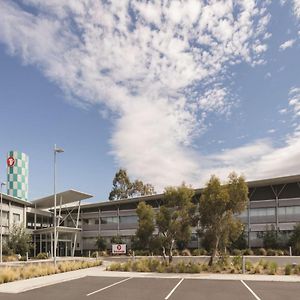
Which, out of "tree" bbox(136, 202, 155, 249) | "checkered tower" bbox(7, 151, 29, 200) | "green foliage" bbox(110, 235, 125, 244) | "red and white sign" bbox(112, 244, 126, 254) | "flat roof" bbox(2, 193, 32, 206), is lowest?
"red and white sign" bbox(112, 244, 126, 254)

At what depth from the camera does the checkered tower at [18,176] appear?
283 ft

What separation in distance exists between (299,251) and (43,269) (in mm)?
31327

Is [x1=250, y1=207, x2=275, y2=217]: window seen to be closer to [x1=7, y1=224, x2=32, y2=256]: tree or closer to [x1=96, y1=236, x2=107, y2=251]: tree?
[x1=96, y1=236, x2=107, y2=251]: tree

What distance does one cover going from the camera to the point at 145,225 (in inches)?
1398

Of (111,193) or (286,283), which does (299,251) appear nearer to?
(286,283)

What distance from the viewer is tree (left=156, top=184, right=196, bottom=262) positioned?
1246 inches

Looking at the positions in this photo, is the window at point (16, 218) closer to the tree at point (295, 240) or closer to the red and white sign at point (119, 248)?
the red and white sign at point (119, 248)

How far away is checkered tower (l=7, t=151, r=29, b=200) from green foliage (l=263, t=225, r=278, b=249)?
4991 centimetres

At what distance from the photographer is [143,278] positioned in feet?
79.1

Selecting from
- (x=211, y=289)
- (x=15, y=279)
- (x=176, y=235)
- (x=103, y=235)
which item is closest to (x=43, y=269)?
(x=15, y=279)

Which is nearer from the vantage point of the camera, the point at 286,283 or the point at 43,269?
the point at 286,283

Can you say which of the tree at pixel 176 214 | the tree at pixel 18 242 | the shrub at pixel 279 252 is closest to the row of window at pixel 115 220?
the tree at pixel 18 242

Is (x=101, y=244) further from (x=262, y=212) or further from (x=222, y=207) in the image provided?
(x=222, y=207)

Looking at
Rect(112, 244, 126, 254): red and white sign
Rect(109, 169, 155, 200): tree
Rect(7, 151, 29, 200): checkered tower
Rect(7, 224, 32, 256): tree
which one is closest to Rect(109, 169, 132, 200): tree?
Rect(109, 169, 155, 200): tree
